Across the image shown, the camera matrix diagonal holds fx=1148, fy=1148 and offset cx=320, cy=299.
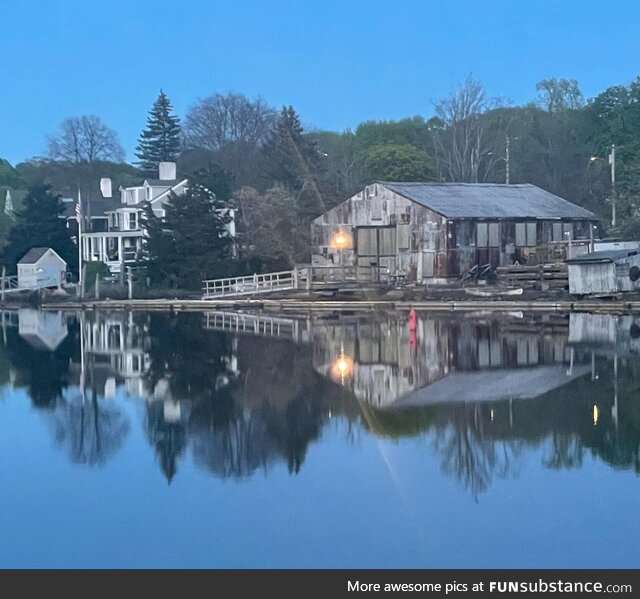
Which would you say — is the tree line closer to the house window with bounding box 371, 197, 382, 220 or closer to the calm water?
the house window with bounding box 371, 197, 382, 220

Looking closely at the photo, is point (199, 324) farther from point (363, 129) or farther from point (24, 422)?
point (363, 129)

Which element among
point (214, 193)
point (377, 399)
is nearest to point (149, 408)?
point (377, 399)

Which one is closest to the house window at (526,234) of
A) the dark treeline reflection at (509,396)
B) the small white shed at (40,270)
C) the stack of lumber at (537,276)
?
the stack of lumber at (537,276)

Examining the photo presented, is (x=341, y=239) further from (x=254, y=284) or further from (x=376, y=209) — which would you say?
(x=254, y=284)

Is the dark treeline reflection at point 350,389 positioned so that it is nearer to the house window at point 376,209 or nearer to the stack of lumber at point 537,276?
the stack of lumber at point 537,276

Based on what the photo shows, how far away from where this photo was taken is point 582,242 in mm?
55688

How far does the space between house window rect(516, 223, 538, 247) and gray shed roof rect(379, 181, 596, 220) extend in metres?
0.54

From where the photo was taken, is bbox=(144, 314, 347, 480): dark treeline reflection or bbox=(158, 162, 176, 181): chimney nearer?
bbox=(144, 314, 347, 480): dark treeline reflection

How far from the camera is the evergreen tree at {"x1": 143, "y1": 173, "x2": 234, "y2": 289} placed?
6438 centimetres

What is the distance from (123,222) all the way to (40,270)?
37.3 ft

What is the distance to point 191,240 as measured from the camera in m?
64.3

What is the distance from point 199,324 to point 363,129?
5799cm

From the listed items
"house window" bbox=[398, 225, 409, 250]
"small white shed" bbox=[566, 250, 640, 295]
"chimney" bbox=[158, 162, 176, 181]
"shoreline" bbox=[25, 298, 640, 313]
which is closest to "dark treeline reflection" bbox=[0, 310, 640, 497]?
"shoreline" bbox=[25, 298, 640, 313]

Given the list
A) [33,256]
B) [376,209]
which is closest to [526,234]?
[376,209]
